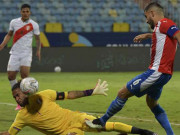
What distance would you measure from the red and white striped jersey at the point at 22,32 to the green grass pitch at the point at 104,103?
126 cm

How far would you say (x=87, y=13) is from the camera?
25359 millimetres

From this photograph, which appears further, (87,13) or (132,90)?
(87,13)

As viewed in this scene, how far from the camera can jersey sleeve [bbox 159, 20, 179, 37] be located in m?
7.09

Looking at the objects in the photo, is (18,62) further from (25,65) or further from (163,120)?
(163,120)

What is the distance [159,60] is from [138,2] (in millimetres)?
18875

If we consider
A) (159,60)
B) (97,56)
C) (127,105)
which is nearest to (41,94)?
(159,60)

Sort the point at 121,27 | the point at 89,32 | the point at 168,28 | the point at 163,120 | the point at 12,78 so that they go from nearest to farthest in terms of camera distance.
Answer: the point at 168,28 < the point at 163,120 < the point at 12,78 < the point at 89,32 < the point at 121,27

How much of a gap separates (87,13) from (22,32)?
44.6ft

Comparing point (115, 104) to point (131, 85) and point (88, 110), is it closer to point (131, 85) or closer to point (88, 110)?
point (131, 85)

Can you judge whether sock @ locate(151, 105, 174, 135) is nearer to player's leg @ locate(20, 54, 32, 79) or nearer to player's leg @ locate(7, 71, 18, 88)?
player's leg @ locate(20, 54, 32, 79)

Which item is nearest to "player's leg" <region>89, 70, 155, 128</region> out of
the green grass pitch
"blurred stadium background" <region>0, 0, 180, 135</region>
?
the green grass pitch

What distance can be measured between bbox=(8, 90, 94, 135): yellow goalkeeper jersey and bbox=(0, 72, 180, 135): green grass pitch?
156 cm

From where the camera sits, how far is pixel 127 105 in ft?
39.3

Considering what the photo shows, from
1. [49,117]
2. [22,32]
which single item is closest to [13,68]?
[22,32]
